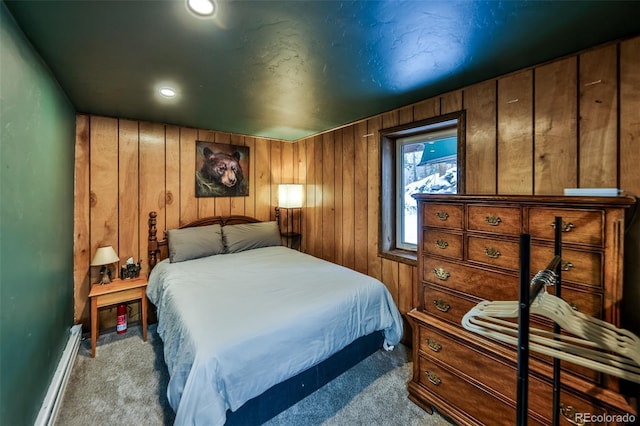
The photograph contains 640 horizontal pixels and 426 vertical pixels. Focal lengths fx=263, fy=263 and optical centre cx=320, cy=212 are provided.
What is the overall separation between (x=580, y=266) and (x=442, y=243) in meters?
0.64

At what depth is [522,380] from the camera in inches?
27.0

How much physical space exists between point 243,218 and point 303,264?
1.34 m

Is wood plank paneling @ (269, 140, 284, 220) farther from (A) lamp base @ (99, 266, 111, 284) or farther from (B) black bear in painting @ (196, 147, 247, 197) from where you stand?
(A) lamp base @ (99, 266, 111, 284)

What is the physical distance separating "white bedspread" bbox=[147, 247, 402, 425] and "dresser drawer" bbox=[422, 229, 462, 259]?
57 cm

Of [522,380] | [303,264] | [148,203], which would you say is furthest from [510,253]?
[148,203]

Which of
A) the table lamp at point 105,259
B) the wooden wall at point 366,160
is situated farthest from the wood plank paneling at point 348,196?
the table lamp at point 105,259

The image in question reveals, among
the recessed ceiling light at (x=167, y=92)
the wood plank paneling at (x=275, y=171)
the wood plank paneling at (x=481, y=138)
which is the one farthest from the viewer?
the wood plank paneling at (x=275, y=171)

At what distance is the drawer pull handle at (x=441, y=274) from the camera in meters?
1.69

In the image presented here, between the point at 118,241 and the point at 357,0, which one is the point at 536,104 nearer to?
the point at 357,0

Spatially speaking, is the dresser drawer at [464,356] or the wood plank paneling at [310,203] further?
the wood plank paneling at [310,203]

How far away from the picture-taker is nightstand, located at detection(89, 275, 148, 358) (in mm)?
2275

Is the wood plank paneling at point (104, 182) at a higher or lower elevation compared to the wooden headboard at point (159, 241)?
higher

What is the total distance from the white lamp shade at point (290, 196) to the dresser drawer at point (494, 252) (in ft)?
7.98

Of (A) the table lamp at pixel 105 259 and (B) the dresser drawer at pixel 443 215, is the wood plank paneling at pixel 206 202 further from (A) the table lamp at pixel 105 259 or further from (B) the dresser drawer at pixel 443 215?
(B) the dresser drawer at pixel 443 215
